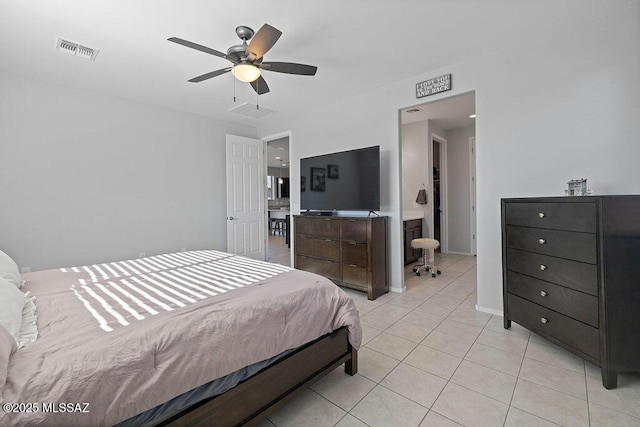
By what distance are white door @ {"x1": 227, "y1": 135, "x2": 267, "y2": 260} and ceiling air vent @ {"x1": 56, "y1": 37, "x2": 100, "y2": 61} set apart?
2118mm

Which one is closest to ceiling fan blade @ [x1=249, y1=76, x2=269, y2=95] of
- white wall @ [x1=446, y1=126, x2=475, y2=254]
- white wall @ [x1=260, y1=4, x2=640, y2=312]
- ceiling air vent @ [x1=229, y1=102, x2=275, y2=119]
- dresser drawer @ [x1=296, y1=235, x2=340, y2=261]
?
ceiling air vent @ [x1=229, y1=102, x2=275, y2=119]

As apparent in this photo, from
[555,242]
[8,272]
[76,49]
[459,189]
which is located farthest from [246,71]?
[459,189]

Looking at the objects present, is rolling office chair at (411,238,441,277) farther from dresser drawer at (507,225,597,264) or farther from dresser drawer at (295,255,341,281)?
dresser drawer at (507,225,597,264)

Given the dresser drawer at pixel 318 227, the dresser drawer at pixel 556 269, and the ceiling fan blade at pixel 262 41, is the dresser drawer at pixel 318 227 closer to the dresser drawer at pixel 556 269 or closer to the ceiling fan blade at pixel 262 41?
the dresser drawer at pixel 556 269

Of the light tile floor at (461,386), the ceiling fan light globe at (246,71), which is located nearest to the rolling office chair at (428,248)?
the light tile floor at (461,386)

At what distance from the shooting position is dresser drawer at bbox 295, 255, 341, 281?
3595mm

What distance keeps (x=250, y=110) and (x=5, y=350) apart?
3974 mm

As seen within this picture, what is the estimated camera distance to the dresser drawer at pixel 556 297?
1750 mm

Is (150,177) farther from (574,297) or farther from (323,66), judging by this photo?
(574,297)

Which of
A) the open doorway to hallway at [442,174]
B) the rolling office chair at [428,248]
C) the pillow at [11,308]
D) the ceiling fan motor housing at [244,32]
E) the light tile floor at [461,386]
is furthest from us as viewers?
the open doorway to hallway at [442,174]

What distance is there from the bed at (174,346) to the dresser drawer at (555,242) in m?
1.54

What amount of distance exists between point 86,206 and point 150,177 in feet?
2.75

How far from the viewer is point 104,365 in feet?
3.06

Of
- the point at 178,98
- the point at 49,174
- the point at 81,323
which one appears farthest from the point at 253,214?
the point at 81,323
